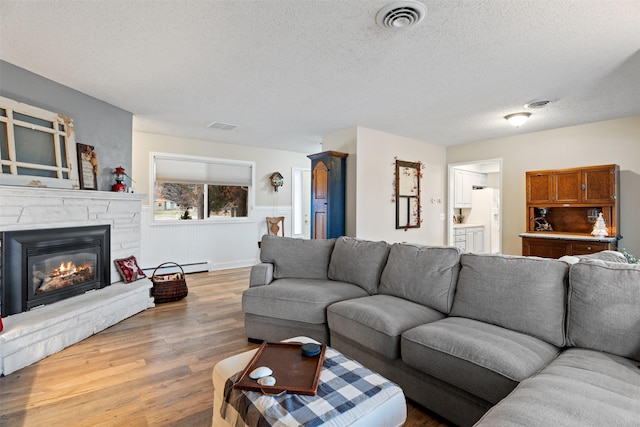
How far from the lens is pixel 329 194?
4.68 metres

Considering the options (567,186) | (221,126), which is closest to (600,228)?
(567,186)

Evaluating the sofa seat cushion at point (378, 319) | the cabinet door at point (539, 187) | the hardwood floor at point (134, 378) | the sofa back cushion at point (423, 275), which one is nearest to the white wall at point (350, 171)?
the sofa back cushion at point (423, 275)

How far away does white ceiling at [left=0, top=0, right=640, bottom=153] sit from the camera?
2.03m

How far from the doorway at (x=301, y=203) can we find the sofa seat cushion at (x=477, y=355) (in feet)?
17.8

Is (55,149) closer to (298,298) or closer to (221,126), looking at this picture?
(221,126)

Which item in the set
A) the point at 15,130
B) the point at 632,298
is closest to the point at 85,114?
the point at 15,130

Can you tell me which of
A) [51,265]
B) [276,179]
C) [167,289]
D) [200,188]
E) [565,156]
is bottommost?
[167,289]

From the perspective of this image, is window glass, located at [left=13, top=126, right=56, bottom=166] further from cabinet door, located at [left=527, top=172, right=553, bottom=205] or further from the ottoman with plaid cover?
cabinet door, located at [left=527, top=172, right=553, bottom=205]

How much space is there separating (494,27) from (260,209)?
515cm

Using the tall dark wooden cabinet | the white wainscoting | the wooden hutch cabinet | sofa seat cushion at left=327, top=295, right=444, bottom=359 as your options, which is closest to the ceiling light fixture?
the wooden hutch cabinet

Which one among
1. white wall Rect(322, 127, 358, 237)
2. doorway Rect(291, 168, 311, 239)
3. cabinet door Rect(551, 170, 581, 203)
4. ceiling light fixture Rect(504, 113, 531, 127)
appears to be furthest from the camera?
doorway Rect(291, 168, 311, 239)

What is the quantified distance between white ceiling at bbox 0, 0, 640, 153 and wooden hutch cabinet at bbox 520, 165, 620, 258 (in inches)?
33.3

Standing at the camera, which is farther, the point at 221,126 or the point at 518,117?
the point at 221,126

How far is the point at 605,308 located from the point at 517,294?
397 mm
